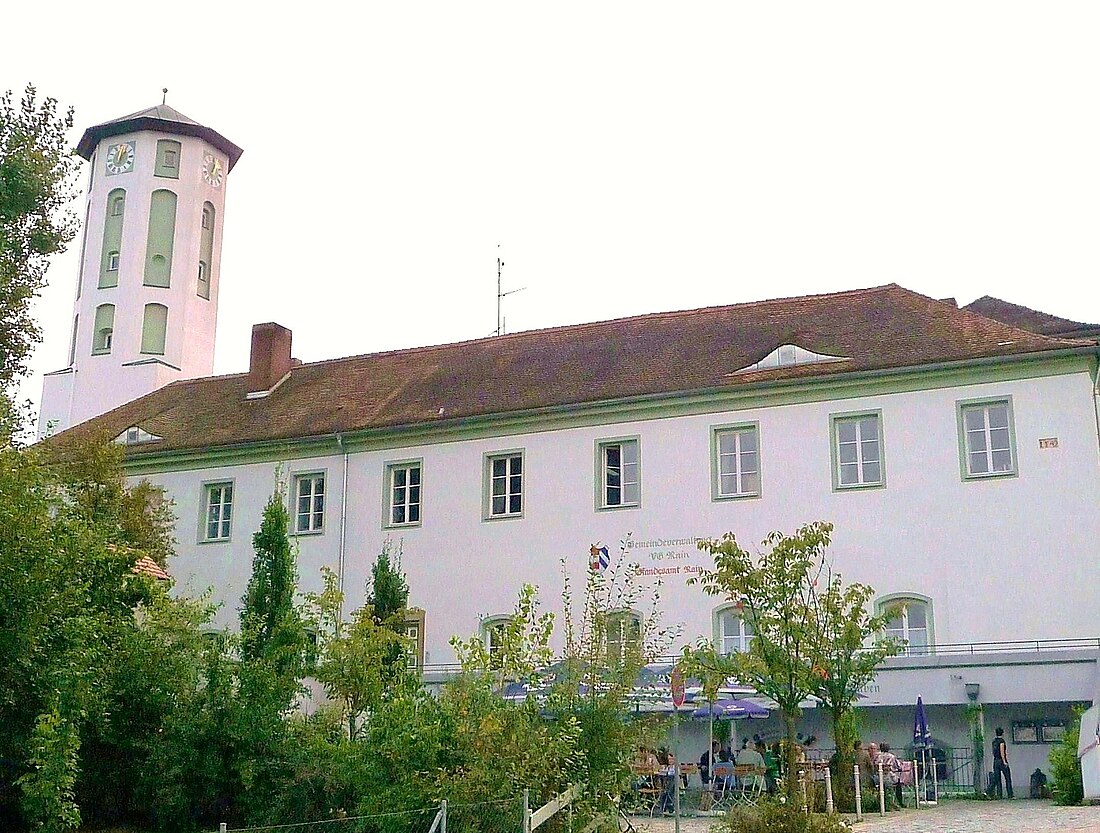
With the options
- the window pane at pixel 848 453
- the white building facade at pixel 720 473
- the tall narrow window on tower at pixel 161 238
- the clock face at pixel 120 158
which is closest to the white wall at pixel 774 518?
the white building facade at pixel 720 473

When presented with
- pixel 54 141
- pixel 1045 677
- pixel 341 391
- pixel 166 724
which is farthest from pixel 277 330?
pixel 1045 677

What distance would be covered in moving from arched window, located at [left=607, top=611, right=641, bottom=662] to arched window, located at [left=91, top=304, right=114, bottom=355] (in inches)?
1263

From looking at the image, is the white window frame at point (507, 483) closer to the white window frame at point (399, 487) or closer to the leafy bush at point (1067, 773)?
the white window frame at point (399, 487)

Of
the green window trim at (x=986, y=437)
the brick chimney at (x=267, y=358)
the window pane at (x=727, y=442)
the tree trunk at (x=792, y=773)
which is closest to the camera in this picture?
the tree trunk at (x=792, y=773)

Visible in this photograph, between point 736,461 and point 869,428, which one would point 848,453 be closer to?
point 869,428

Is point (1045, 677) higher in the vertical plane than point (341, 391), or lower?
lower

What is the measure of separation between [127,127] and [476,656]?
37.7m

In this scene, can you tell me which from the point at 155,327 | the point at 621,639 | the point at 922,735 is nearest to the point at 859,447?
the point at 922,735

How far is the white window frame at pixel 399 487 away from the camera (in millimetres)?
31125

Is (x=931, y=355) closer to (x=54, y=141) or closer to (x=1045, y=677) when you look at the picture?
(x=1045, y=677)

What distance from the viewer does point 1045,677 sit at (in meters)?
22.8

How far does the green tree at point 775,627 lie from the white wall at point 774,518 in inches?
227

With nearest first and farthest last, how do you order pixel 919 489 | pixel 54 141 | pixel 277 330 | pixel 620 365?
pixel 54 141 < pixel 919 489 < pixel 620 365 < pixel 277 330

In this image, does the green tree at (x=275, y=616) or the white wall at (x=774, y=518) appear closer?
the green tree at (x=275, y=616)
